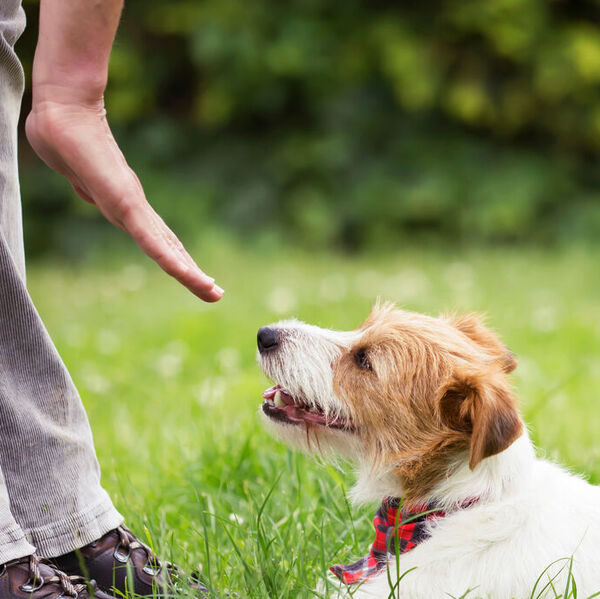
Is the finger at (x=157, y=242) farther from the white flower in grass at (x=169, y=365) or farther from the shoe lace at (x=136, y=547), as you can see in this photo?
the white flower in grass at (x=169, y=365)

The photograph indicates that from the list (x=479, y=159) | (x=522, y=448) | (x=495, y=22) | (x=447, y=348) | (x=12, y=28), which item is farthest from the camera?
(x=479, y=159)

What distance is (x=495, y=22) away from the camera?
999 centimetres

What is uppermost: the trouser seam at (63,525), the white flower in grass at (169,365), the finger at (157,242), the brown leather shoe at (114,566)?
the finger at (157,242)


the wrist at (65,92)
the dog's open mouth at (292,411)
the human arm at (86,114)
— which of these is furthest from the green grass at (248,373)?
the wrist at (65,92)

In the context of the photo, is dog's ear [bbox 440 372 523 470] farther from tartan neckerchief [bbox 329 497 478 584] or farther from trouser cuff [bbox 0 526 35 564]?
trouser cuff [bbox 0 526 35 564]

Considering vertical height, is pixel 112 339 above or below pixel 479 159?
below

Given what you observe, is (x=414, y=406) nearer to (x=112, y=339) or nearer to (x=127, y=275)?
(x=112, y=339)

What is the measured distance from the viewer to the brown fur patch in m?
2.04

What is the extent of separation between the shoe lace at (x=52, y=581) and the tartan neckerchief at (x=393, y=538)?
60 cm

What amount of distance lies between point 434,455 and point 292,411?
0.44 metres

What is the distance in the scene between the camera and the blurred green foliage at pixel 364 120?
403 inches

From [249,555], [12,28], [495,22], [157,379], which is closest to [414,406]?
[249,555]

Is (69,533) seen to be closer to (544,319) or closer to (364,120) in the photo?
(544,319)

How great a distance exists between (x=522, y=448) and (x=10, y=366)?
122cm
